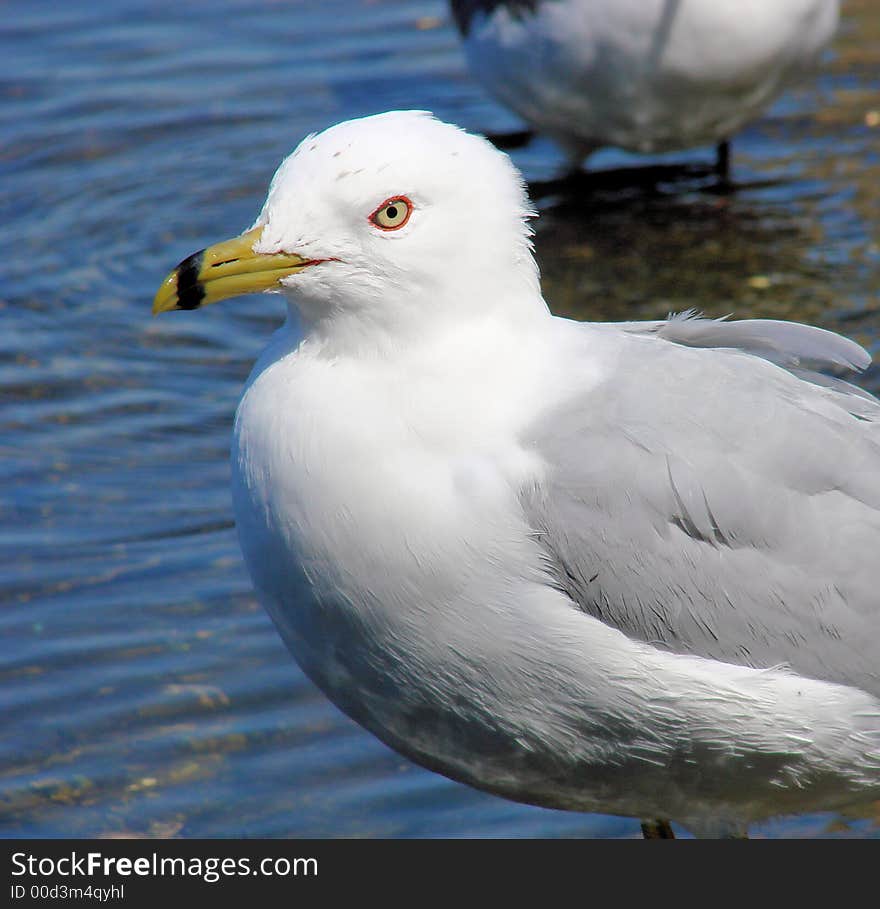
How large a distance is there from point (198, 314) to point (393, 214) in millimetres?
4103

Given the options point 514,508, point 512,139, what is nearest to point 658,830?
point 514,508

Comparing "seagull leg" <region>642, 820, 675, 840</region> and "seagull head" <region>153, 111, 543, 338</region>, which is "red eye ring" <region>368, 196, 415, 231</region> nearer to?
"seagull head" <region>153, 111, 543, 338</region>

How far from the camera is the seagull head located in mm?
3645

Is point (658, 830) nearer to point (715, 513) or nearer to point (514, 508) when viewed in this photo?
point (715, 513)

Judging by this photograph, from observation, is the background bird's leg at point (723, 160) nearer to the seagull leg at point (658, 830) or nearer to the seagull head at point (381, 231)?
the seagull leg at point (658, 830)

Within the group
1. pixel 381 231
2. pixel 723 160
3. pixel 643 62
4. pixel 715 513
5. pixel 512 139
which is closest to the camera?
pixel 381 231

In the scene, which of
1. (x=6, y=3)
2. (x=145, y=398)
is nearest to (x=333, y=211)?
(x=145, y=398)

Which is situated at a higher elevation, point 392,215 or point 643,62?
point 392,215

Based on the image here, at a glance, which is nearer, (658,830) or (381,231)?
(381,231)

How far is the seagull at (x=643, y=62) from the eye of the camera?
814cm

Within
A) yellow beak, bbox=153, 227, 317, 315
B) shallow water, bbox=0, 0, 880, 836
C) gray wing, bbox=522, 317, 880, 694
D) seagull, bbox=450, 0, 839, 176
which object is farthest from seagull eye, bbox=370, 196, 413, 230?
seagull, bbox=450, 0, 839, 176

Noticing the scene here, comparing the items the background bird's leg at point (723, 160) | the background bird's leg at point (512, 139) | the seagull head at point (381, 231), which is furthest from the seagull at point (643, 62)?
the seagull head at point (381, 231)

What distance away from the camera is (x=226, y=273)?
3.74 meters
